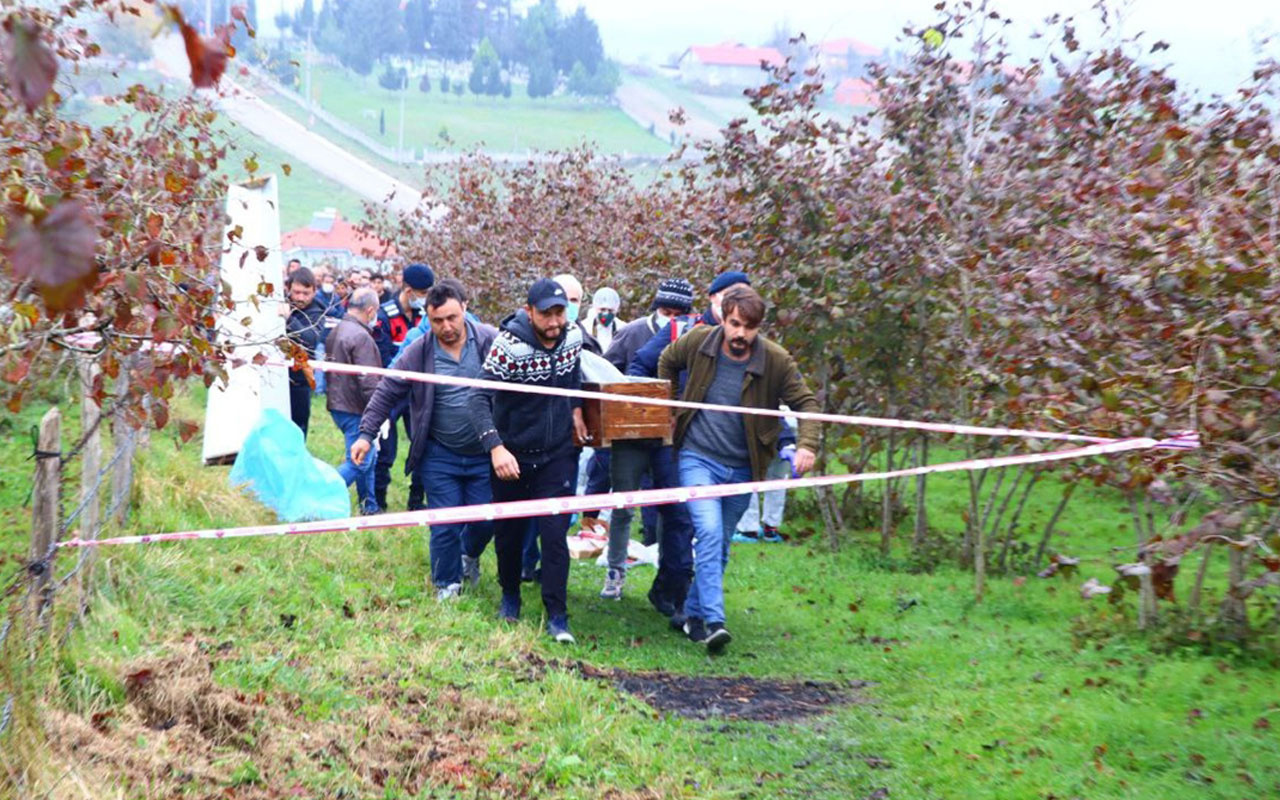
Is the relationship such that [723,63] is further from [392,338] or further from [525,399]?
[525,399]

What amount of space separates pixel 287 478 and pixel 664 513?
127 inches

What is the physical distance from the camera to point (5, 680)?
4.61m

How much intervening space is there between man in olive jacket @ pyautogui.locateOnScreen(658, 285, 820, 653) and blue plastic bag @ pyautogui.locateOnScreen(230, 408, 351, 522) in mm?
3371

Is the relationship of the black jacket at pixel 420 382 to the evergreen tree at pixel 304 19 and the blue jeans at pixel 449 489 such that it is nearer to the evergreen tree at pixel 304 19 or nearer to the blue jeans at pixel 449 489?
the blue jeans at pixel 449 489

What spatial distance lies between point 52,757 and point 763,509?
930 cm

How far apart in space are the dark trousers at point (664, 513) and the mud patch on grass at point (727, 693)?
47.8 inches

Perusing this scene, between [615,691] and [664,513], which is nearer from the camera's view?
[615,691]

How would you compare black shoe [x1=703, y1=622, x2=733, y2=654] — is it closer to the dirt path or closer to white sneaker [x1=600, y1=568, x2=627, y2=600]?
white sneaker [x1=600, y1=568, x2=627, y2=600]

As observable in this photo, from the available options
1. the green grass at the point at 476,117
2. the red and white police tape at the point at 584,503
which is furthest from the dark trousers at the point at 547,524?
the green grass at the point at 476,117

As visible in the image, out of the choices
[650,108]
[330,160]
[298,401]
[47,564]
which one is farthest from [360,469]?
[650,108]

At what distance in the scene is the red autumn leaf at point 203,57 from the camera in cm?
167

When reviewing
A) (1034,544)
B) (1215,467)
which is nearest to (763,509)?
→ (1034,544)

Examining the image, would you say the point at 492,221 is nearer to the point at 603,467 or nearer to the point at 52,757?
the point at 603,467

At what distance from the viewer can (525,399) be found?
825cm
